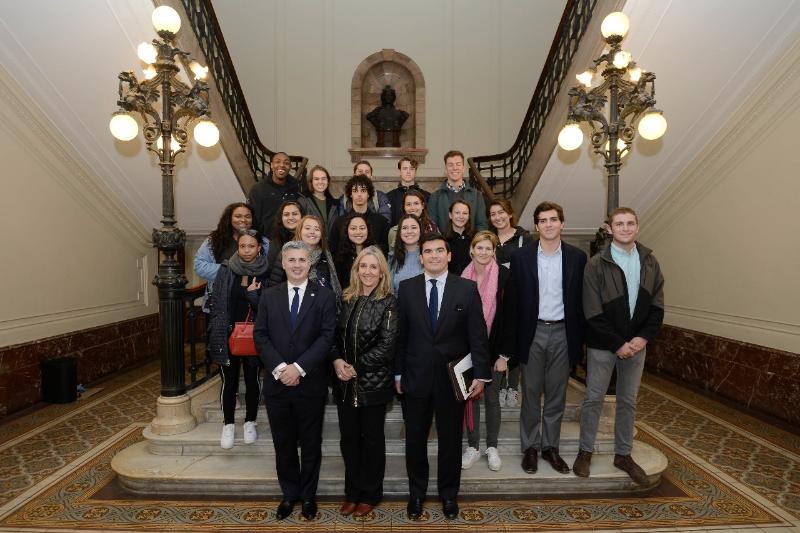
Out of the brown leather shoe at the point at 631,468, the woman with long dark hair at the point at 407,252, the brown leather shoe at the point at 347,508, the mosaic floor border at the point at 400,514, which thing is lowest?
the mosaic floor border at the point at 400,514

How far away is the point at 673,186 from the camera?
688 cm

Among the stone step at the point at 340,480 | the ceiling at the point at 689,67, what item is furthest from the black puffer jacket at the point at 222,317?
the ceiling at the point at 689,67

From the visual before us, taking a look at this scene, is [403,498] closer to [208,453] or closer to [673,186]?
[208,453]

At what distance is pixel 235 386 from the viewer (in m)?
4.05

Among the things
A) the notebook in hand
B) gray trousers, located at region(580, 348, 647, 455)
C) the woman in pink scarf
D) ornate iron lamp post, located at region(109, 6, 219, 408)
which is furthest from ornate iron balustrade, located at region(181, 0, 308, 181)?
gray trousers, located at region(580, 348, 647, 455)

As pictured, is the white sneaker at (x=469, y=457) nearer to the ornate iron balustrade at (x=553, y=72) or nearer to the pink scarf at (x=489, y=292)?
the pink scarf at (x=489, y=292)

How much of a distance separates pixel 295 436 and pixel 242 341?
2.98ft

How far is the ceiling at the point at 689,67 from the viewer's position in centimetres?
474

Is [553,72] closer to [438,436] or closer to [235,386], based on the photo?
[438,436]

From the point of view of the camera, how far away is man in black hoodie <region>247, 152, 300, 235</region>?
501 centimetres

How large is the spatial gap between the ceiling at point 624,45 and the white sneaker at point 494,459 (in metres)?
4.38

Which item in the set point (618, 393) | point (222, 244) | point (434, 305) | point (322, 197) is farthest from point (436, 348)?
point (322, 197)

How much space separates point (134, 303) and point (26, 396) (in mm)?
2718

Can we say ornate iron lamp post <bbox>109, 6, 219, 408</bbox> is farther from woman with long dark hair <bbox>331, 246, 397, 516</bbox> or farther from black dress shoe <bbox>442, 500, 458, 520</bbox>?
black dress shoe <bbox>442, 500, 458, 520</bbox>
